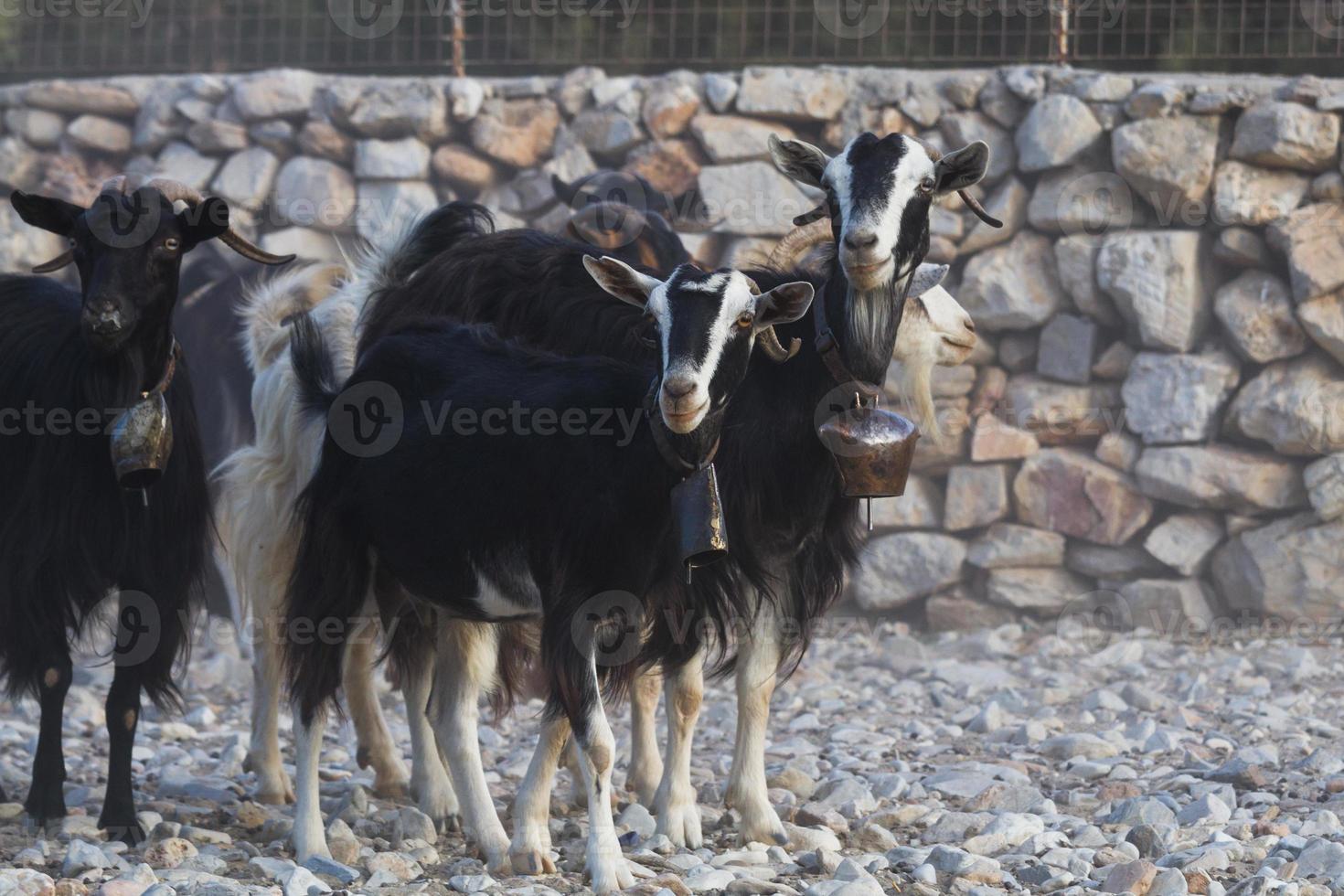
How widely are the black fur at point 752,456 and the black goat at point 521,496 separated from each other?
0.23m

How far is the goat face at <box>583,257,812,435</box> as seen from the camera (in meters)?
4.14

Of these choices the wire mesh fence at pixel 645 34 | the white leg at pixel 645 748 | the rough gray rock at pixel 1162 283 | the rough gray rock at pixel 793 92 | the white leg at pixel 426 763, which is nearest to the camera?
→ the white leg at pixel 426 763

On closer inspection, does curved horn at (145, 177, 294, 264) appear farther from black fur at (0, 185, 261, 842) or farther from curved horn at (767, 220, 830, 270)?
curved horn at (767, 220, 830, 270)

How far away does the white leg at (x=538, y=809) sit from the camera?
464 centimetres

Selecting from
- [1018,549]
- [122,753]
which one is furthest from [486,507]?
[1018,549]

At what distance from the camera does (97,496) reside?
5059mm

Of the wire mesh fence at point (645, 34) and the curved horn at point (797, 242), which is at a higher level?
the wire mesh fence at point (645, 34)

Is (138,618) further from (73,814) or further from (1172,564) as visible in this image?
(1172,564)

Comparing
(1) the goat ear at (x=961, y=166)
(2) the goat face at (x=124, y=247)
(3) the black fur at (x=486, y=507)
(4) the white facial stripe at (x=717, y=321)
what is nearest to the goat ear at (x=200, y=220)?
(2) the goat face at (x=124, y=247)

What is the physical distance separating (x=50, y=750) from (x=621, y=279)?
2368 mm

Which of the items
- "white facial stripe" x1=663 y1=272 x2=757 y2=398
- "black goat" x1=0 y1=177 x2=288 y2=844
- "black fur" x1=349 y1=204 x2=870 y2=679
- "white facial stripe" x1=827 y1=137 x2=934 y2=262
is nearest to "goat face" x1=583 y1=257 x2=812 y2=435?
"white facial stripe" x1=663 y1=272 x2=757 y2=398

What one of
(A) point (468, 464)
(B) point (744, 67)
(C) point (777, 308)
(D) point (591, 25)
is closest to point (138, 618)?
(A) point (468, 464)

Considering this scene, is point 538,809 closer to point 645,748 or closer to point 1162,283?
point 645,748

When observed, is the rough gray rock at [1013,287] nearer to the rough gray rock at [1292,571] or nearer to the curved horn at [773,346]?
the rough gray rock at [1292,571]
